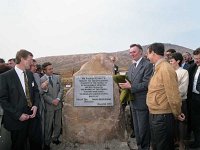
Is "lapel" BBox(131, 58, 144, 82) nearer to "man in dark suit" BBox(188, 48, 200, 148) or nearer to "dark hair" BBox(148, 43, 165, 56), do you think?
"dark hair" BBox(148, 43, 165, 56)

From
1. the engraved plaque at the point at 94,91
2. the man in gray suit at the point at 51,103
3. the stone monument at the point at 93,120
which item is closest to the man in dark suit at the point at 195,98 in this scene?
the stone monument at the point at 93,120

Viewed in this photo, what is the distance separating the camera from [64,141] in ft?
24.4

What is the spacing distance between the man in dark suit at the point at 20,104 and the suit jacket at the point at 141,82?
73.3 inches

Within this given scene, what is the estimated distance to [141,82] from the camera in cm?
625

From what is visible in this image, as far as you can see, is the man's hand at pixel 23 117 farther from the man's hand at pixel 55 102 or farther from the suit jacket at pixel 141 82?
the suit jacket at pixel 141 82

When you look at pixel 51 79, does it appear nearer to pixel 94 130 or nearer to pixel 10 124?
pixel 94 130

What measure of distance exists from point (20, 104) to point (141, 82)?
2264 mm

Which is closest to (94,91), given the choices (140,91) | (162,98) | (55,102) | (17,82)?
(55,102)

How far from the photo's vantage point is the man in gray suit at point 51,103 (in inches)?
285

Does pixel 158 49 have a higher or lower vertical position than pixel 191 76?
higher

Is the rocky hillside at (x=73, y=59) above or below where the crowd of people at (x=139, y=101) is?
below

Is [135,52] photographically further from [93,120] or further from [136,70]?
[93,120]

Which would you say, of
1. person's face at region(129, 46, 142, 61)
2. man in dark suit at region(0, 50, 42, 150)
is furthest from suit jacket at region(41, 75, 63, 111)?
person's face at region(129, 46, 142, 61)

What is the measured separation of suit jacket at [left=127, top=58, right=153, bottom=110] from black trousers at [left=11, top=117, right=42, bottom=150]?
1875 millimetres
